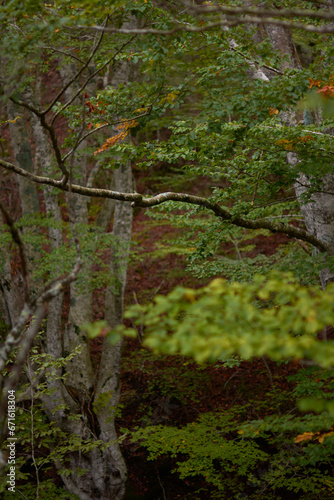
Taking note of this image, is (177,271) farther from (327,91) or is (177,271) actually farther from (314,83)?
(327,91)

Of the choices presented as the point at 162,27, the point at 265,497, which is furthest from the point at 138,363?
the point at 162,27

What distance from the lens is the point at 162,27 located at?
4145 mm

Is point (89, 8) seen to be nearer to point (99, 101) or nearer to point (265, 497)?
point (99, 101)

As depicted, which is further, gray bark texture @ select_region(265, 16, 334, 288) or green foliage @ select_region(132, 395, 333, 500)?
green foliage @ select_region(132, 395, 333, 500)

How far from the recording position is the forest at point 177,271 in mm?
2137

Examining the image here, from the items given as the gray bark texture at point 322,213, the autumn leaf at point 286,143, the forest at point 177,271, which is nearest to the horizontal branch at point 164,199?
the forest at point 177,271

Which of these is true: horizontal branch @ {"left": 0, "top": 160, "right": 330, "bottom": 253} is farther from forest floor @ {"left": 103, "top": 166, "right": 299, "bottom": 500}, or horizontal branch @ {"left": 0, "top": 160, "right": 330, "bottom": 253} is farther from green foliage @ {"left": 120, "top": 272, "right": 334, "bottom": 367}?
forest floor @ {"left": 103, "top": 166, "right": 299, "bottom": 500}

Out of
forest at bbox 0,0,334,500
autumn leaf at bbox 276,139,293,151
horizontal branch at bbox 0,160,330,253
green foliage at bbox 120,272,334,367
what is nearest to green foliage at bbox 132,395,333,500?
forest at bbox 0,0,334,500

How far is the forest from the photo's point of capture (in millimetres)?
2137

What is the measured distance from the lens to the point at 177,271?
11.7 m

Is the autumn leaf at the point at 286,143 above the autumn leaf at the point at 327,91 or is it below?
below

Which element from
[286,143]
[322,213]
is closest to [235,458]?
[322,213]

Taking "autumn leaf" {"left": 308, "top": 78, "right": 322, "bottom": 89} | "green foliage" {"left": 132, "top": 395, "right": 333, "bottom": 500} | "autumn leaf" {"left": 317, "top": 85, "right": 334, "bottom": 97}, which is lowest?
"green foliage" {"left": 132, "top": 395, "right": 333, "bottom": 500}

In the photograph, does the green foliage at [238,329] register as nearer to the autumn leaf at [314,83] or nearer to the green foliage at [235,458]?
the autumn leaf at [314,83]
